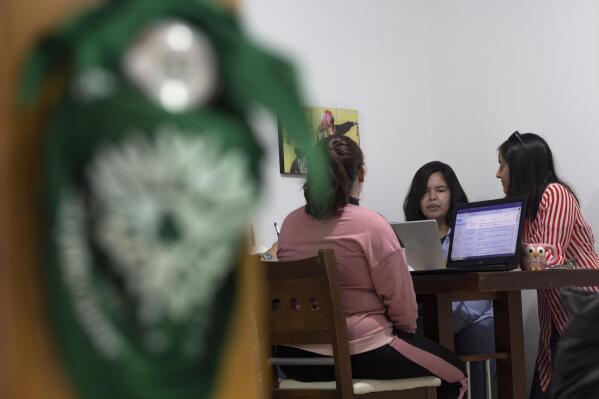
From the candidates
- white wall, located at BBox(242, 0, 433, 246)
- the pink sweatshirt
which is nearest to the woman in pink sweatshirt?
the pink sweatshirt

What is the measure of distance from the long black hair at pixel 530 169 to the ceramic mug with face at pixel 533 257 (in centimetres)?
37

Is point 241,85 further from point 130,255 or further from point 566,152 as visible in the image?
point 566,152

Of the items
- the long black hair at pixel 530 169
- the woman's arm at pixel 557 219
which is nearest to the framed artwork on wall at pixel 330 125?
the long black hair at pixel 530 169

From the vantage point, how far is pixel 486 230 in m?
3.22

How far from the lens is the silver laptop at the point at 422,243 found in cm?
308

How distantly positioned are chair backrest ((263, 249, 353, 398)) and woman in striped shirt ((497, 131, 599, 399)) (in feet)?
4.37

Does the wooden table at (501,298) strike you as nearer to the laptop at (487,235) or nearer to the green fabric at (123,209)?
the laptop at (487,235)

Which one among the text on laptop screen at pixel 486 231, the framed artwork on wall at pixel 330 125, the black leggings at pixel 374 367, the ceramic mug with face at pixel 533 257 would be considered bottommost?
the black leggings at pixel 374 367

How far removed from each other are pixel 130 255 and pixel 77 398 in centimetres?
5

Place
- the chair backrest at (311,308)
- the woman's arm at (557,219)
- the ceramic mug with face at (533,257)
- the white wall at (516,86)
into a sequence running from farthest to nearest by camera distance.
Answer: the white wall at (516,86), the woman's arm at (557,219), the ceramic mug with face at (533,257), the chair backrest at (311,308)

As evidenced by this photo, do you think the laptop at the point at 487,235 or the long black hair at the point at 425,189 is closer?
the laptop at the point at 487,235

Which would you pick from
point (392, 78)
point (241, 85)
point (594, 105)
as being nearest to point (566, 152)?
point (594, 105)

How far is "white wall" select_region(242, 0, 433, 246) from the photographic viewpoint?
4.16 meters

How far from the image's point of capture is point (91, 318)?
0.30 m
